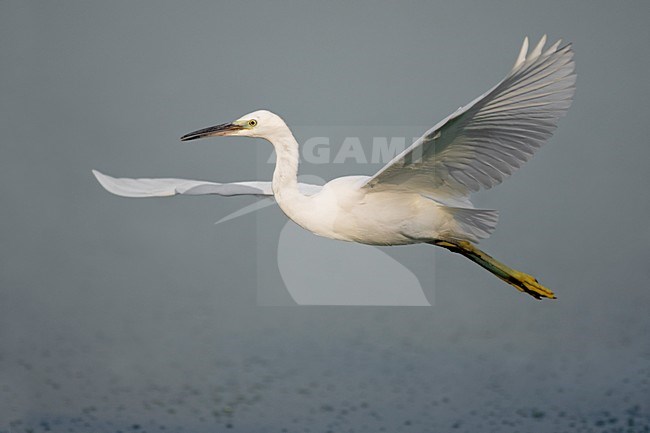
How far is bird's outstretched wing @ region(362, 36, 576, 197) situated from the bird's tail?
0.23 meters

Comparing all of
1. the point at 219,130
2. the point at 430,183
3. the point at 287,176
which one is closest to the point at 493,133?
the point at 430,183

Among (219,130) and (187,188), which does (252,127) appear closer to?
(219,130)

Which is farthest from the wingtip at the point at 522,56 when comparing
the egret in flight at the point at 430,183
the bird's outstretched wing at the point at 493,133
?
the egret in flight at the point at 430,183

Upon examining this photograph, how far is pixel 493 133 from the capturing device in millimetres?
3539

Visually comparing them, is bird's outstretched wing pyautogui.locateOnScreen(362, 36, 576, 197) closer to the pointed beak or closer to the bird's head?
the bird's head

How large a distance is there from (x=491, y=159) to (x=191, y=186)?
4.89 feet

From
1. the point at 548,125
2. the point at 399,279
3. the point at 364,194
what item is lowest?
the point at 399,279

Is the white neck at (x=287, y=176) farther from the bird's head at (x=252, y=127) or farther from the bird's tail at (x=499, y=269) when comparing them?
the bird's tail at (x=499, y=269)

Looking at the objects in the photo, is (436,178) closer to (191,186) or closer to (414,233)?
(414,233)

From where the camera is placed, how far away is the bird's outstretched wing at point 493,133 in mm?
3217

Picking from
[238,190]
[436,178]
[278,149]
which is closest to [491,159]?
[436,178]

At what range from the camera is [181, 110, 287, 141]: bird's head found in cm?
391

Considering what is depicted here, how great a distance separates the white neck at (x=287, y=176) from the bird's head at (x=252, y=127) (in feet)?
0.09

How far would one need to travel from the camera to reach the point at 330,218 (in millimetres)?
3854
